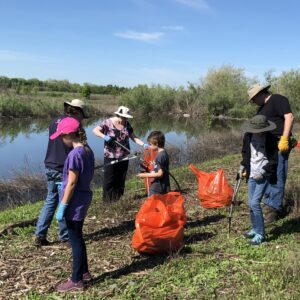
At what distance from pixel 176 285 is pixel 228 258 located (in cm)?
84

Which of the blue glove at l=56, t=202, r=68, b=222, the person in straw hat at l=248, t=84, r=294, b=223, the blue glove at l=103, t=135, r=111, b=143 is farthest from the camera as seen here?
the blue glove at l=103, t=135, r=111, b=143

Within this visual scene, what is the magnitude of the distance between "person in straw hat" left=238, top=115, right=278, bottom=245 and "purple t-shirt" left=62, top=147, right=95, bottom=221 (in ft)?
6.37

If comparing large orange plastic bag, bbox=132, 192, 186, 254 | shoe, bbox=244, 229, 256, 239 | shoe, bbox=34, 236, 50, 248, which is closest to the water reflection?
shoe, bbox=34, 236, 50, 248

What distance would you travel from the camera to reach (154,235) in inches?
175

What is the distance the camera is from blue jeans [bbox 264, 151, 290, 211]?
5402 millimetres

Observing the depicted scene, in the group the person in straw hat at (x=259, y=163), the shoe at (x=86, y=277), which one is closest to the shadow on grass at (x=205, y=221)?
the person in straw hat at (x=259, y=163)

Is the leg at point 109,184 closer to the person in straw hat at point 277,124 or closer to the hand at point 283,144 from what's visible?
the person in straw hat at point 277,124

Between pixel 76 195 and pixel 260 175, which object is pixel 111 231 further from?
pixel 260 175

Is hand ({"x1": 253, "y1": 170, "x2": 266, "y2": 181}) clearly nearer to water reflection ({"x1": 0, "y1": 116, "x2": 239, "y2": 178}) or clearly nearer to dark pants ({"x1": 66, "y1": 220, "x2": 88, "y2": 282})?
dark pants ({"x1": 66, "y1": 220, "x2": 88, "y2": 282})

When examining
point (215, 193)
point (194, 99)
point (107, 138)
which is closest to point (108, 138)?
point (107, 138)

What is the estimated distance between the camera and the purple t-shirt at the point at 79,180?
3.67 metres

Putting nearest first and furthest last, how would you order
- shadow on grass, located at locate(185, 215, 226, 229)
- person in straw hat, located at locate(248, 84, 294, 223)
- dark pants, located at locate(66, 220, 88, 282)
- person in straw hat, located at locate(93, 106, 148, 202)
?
1. dark pants, located at locate(66, 220, 88, 282)
2. person in straw hat, located at locate(248, 84, 294, 223)
3. shadow on grass, located at locate(185, 215, 226, 229)
4. person in straw hat, located at locate(93, 106, 148, 202)

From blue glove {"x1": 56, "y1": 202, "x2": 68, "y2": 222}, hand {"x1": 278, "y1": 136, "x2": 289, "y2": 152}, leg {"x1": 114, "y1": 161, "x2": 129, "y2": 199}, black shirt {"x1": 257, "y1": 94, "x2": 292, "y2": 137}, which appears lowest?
leg {"x1": 114, "y1": 161, "x2": 129, "y2": 199}

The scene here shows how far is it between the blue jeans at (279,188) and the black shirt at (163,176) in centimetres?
142
